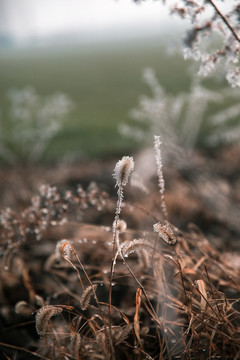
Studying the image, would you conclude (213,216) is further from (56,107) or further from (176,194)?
(56,107)

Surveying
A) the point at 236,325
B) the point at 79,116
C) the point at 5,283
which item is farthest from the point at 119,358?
the point at 79,116

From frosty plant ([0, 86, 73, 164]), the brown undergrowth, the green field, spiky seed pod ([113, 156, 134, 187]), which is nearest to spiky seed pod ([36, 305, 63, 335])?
the brown undergrowth

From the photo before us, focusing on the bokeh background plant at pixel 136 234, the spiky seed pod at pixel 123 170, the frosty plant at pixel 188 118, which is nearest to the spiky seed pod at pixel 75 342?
the bokeh background plant at pixel 136 234

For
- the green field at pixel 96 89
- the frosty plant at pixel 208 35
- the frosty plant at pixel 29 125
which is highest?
the green field at pixel 96 89

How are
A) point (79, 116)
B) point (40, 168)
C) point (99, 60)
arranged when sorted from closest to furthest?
point (40, 168)
point (79, 116)
point (99, 60)

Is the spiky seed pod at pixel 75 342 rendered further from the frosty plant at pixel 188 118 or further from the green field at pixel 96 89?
the green field at pixel 96 89

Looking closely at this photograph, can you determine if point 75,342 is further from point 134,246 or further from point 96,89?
point 96,89
